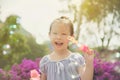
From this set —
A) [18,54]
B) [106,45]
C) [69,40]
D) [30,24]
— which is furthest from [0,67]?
[69,40]

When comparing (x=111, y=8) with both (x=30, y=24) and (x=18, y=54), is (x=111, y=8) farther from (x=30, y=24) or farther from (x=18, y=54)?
(x=18, y=54)

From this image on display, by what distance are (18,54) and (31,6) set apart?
1.60ft

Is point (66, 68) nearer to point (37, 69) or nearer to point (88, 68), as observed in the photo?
point (88, 68)

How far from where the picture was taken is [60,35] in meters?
1.76

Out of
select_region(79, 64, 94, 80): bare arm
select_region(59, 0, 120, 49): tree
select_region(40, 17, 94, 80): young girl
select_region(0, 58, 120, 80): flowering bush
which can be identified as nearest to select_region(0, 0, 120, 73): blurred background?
select_region(59, 0, 120, 49): tree

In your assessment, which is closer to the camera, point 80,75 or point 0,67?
point 80,75

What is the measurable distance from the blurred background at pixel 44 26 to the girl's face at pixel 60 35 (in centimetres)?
157

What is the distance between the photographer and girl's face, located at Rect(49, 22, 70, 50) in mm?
1756

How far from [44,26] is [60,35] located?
5.24ft

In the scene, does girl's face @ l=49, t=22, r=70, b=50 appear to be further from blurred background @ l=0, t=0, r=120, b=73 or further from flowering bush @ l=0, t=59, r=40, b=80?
blurred background @ l=0, t=0, r=120, b=73

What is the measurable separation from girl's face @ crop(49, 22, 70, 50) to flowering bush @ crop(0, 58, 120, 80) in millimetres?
1195

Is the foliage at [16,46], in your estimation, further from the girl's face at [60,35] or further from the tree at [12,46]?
the girl's face at [60,35]

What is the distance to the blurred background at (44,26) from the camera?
11.0ft

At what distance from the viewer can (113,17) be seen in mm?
3422
